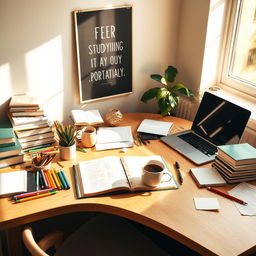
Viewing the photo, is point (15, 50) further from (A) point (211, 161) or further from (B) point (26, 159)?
(A) point (211, 161)

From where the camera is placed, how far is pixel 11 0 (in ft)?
5.62

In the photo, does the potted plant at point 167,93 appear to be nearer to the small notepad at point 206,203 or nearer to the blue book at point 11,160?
the small notepad at point 206,203

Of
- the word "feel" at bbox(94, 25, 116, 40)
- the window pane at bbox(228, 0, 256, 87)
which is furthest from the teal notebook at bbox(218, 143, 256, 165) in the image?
the word "feel" at bbox(94, 25, 116, 40)

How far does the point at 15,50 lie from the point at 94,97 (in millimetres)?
585

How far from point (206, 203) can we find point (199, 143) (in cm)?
52

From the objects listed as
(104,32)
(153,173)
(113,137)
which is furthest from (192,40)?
(153,173)

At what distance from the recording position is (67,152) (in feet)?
5.69

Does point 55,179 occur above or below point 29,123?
below

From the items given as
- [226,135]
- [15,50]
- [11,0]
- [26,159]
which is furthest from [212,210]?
[11,0]

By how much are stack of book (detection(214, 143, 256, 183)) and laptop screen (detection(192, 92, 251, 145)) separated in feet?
0.52

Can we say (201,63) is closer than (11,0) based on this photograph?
Answer: No

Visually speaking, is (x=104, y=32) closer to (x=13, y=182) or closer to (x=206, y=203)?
(x=13, y=182)

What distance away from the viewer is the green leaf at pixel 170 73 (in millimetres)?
2258

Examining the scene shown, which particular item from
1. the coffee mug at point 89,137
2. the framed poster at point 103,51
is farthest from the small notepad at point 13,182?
the framed poster at point 103,51
